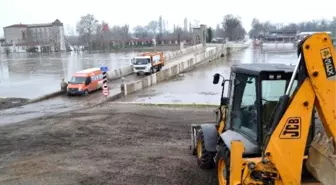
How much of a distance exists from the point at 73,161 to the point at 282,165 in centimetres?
571

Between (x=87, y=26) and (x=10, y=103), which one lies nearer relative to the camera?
(x=10, y=103)

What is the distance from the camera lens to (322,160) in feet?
15.9

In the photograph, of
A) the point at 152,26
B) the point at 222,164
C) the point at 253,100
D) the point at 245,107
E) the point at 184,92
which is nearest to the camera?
the point at 253,100

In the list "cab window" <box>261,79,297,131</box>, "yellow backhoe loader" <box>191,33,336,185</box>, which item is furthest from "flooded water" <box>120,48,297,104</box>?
"cab window" <box>261,79,297,131</box>

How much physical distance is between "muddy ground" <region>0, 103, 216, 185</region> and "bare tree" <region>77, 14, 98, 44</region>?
366ft

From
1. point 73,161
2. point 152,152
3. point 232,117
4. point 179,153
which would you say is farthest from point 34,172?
point 232,117

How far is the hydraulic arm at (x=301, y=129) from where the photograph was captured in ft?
14.1

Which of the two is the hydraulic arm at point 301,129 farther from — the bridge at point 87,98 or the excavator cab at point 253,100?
the bridge at point 87,98

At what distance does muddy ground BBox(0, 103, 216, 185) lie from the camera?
24.8 ft

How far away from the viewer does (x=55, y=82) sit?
3906cm

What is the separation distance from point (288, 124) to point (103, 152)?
241 inches

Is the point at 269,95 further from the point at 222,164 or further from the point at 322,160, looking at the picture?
the point at 222,164

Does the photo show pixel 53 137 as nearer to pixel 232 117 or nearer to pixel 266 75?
pixel 232 117

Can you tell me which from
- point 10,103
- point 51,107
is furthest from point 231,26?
point 51,107
